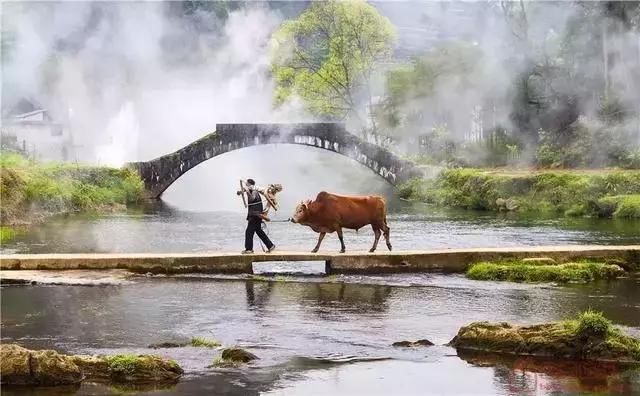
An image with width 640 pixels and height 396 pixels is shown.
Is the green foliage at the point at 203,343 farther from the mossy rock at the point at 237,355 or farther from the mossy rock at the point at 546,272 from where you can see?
the mossy rock at the point at 546,272

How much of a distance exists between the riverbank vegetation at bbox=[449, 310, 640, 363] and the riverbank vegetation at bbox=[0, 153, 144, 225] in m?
28.2

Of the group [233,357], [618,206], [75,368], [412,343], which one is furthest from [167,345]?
[618,206]

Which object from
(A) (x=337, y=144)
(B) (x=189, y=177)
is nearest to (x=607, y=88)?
(A) (x=337, y=144)

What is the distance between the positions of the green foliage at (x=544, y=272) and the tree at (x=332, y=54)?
161 feet

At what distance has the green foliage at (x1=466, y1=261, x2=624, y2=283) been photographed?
2200cm

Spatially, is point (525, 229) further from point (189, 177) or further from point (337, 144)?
point (189, 177)

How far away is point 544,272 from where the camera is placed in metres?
22.2

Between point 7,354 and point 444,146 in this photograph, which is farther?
point 444,146

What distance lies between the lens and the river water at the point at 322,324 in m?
13.0

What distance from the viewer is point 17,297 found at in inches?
771

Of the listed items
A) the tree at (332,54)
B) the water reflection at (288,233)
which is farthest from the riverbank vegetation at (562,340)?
the tree at (332,54)

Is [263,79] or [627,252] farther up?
[263,79]

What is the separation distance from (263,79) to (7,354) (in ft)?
270

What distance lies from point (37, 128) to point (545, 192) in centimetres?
4454
